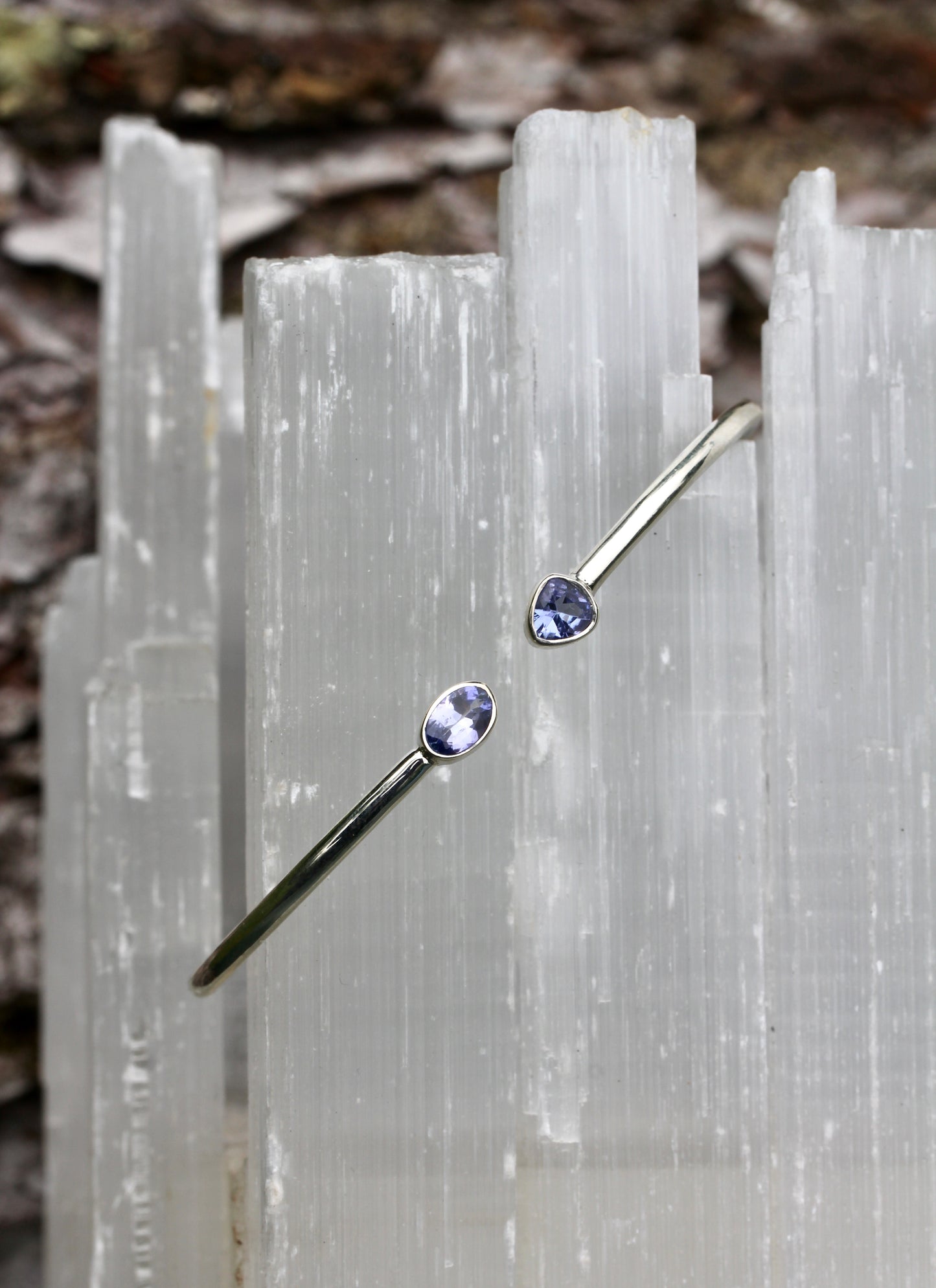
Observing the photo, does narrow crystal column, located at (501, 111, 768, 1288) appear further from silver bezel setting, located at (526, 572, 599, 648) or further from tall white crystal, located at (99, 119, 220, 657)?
tall white crystal, located at (99, 119, 220, 657)

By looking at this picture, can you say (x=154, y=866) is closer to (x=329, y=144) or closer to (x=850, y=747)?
(x=850, y=747)

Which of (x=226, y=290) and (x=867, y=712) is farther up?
(x=226, y=290)

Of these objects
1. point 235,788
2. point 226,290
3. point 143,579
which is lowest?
point 235,788

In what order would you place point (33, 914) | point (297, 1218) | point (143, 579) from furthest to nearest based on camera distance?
point (33, 914) < point (143, 579) < point (297, 1218)

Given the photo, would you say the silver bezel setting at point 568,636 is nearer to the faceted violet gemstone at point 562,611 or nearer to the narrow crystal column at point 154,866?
the faceted violet gemstone at point 562,611

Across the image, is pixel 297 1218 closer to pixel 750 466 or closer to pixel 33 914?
pixel 750 466

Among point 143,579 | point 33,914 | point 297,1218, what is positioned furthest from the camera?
point 33,914

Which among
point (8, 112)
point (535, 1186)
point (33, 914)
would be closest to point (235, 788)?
point (535, 1186)

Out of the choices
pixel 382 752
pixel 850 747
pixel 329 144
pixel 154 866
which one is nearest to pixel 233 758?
pixel 154 866
